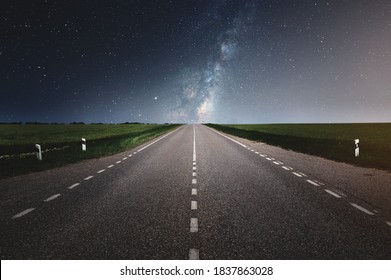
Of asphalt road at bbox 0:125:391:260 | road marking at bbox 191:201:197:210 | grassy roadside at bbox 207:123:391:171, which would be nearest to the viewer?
asphalt road at bbox 0:125:391:260

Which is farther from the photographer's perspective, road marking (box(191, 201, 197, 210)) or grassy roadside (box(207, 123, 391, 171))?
grassy roadside (box(207, 123, 391, 171))

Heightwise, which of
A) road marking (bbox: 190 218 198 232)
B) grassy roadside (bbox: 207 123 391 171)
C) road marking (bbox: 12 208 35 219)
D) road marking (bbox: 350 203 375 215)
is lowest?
road marking (bbox: 12 208 35 219)

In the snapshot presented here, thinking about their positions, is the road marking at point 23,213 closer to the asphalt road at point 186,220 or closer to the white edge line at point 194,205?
the asphalt road at point 186,220

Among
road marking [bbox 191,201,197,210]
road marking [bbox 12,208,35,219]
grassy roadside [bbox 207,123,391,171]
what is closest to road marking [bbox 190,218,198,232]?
road marking [bbox 191,201,197,210]

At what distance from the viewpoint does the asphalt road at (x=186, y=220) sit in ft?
15.9

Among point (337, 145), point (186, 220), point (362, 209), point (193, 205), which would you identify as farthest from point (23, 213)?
point (337, 145)

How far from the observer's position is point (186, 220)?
638 cm

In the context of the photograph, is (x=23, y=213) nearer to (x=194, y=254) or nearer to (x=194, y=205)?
(x=194, y=205)

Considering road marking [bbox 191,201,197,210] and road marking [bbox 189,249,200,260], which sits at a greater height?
road marking [bbox 191,201,197,210]

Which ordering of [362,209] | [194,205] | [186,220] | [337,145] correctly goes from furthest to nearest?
[337,145], [194,205], [362,209], [186,220]

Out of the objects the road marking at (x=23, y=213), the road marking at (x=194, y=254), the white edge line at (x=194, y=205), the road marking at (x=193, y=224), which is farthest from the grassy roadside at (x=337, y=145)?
the road marking at (x=23, y=213)

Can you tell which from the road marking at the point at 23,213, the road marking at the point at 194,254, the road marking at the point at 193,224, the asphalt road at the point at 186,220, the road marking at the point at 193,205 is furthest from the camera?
the road marking at the point at 193,205

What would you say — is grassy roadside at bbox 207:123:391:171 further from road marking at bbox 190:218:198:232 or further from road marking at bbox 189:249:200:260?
road marking at bbox 189:249:200:260

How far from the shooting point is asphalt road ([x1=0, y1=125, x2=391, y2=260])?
15.9 ft
